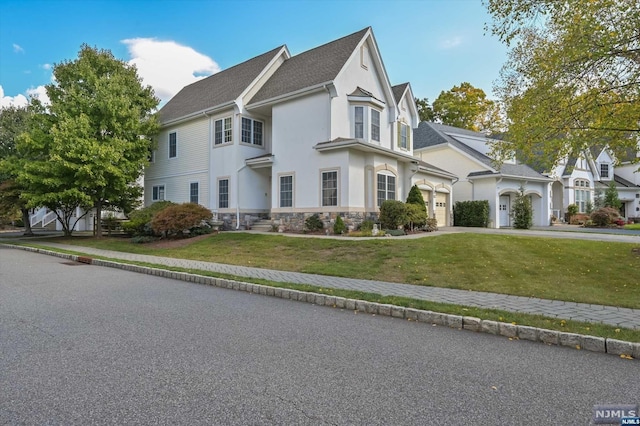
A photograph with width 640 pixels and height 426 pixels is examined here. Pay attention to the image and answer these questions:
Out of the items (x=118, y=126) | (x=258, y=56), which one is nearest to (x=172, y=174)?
(x=118, y=126)

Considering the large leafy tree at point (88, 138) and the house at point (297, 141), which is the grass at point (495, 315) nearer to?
the house at point (297, 141)

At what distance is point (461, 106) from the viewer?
140 feet

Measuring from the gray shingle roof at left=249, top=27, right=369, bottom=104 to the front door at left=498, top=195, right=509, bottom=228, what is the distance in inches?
599

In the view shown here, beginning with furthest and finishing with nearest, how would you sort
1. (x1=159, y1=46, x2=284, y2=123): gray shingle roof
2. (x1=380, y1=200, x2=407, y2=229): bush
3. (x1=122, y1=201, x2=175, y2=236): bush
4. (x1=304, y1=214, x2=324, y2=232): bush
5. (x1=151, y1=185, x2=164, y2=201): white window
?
(x1=151, y1=185, x2=164, y2=201): white window → (x1=159, y1=46, x2=284, y2=123): gray shingle roof → (x1=122, y1=201, x2=175, y2=236): bush → (x1=304, y1=214, x2=324, y2=232): bush → (x1=380, y1=200, x2=407, y2=229): bush

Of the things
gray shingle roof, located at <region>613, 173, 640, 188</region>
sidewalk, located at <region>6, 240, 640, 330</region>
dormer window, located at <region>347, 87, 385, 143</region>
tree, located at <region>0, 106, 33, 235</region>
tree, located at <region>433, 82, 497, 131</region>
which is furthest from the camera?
tree, located at <region>433, 82, 497, 131</region>

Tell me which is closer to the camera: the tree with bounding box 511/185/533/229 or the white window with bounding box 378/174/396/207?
the white window with bounding box 378/174/396/207

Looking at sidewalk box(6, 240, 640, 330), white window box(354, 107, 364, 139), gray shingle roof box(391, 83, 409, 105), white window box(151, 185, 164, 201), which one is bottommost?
sidewalk box(6, 240, 640, 330)

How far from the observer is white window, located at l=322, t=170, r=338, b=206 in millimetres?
16430

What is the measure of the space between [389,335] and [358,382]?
160cm

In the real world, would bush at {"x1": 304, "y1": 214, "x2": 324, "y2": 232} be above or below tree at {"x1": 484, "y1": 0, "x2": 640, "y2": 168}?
below

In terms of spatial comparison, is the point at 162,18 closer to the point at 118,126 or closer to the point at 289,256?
the point at 118,126

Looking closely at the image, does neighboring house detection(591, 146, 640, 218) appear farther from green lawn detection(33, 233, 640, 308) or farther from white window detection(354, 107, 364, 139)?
green lawn detection(33, 233, 640, 308)

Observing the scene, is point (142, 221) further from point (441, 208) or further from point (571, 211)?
point (571, 211)

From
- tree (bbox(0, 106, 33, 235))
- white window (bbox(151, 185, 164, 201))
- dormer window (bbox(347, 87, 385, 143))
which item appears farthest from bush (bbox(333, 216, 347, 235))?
tree (bbox(0, 106, 33, 235))
